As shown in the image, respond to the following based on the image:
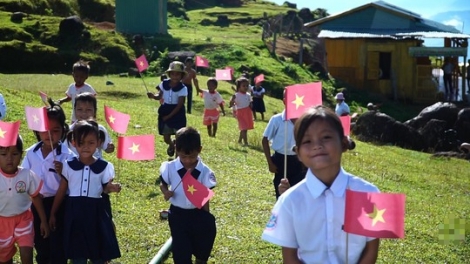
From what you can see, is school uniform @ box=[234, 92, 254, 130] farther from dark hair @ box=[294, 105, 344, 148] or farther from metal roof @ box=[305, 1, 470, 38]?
metal roof @ box=[305, 1, 470, 38]

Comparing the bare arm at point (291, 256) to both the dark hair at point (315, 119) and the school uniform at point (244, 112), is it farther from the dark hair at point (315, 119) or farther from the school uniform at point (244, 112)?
the school uniform at point (244, 112)

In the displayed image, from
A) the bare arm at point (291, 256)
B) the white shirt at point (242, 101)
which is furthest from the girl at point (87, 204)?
the white shirt at point (242, 101)

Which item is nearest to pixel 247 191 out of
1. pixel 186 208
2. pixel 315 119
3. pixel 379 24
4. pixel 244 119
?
pixel 186 208

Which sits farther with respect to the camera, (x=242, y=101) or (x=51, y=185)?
(x=242, y=101)

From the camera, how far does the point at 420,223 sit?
9547 mm

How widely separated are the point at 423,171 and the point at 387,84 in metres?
17.6

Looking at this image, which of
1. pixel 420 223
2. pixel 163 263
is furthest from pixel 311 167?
pixel 420 223

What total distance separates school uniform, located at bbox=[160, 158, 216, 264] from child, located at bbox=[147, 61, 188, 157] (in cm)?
461

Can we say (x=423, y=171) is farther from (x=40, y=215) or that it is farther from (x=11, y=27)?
(x=11, y=27)

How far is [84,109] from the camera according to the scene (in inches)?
278

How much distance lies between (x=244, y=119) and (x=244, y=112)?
10.0 inches

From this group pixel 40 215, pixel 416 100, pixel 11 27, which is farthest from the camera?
pixel 416 100

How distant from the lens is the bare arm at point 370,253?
3.99 m

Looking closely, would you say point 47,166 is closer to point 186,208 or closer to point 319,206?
point 186,208
